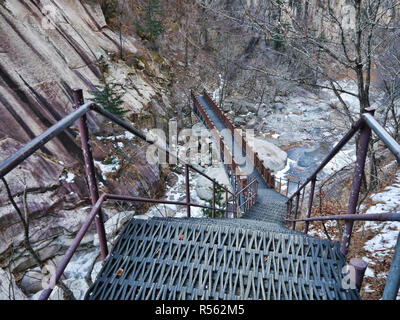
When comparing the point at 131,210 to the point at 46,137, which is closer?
the point at 46,137

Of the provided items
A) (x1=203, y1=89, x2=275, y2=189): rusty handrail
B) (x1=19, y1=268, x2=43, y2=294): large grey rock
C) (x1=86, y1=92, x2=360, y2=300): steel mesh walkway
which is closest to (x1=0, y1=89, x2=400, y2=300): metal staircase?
(x1=86, y1=92, x2=360, y2=300): steel mesh walkway

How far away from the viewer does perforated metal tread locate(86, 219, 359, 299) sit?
60.8 inches

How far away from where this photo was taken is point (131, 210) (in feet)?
33.6

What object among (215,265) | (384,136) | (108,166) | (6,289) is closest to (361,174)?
(384,136)

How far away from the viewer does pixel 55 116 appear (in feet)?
33.4

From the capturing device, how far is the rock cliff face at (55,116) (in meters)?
8.21

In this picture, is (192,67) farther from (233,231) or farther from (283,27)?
(233,231)

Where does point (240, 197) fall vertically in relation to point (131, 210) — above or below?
above

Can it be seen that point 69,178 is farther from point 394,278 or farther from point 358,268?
point 394,278

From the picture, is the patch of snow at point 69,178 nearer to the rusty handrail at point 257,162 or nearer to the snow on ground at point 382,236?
the rusty handrail at point 257,162

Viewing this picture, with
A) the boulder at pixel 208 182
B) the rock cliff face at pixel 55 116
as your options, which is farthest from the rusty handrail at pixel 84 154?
the boulder at pixel 208 182

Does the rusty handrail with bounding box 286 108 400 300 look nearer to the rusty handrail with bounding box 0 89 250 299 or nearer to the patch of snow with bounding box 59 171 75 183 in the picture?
the rusty handrail with bounding box 0 89 250 299
